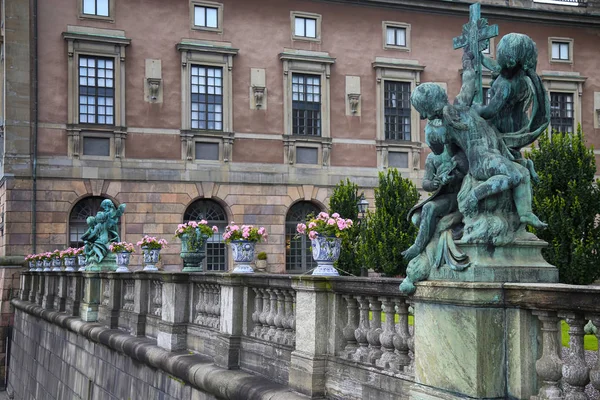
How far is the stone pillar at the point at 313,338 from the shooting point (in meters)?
8.01

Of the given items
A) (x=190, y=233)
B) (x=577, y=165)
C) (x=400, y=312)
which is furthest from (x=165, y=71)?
(x=400, y=312)

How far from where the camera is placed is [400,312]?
677 cm

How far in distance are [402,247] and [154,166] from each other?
10315 millimetres

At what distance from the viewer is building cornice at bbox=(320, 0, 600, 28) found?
35938 mm

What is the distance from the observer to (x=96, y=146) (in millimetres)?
31172

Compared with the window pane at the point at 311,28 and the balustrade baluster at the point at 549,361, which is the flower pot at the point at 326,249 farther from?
the window pane at the point at 311,28

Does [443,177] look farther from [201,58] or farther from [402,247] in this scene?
[201,58]

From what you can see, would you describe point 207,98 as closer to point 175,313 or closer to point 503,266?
point 175,313

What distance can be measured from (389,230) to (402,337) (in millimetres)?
22812

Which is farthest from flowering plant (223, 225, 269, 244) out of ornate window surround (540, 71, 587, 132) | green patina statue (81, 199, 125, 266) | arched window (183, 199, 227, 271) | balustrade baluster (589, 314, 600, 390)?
ornate window surround (540, 71, 587, 132)

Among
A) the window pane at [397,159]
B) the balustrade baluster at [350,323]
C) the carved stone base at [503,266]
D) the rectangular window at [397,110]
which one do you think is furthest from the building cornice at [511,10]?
the carved stone base at [503,266]

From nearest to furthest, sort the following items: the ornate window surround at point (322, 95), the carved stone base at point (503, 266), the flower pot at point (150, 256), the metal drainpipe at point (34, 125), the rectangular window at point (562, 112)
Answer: the carved stone base at point (503, 266), the flower pot at point (150, 256), the metal drainpipe at point (34, 125), the ornate window surround at point (322, 95), the rectangular window at point (562, 112)

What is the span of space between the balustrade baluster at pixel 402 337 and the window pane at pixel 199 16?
27.8 meters

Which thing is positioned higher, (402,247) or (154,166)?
(154,166)
